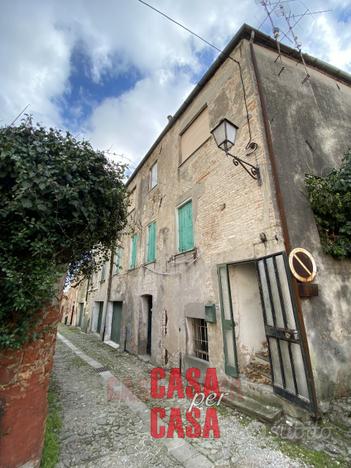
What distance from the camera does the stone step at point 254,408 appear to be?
3.54 metres

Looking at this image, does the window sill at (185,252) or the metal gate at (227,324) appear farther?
the window sill at (185,252)

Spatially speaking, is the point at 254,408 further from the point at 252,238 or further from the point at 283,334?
the point at 252,238

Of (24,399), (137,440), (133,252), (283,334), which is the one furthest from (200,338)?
(133,252)

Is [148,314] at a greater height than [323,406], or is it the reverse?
[148,314]

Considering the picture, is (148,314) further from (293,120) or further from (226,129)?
(293,120)

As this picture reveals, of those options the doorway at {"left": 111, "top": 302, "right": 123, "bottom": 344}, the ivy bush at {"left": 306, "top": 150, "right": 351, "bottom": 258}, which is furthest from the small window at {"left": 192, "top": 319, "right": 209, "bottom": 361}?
the doorway at {"left": 111, "top": 302, "right": 123, "bottom": 344}

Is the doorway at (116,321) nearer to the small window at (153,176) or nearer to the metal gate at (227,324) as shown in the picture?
the small window at (153,176)

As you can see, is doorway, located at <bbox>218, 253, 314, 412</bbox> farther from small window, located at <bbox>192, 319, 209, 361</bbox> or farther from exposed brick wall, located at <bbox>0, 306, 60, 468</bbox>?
exposed brick wall, located at <bbox>0, 306, 60, 468</bbox>

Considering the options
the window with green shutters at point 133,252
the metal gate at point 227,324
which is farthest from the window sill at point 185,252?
the window with green shutters at point 133,252

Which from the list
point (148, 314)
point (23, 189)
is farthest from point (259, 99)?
point (148, 314)

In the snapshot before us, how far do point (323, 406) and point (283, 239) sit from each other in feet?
8.44

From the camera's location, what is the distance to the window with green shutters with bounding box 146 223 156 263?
848cm

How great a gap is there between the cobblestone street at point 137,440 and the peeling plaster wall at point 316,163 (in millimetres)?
1187

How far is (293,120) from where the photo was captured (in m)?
5.25
